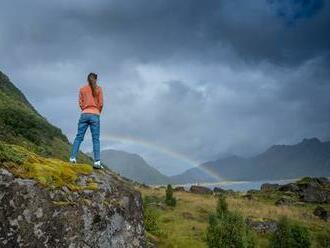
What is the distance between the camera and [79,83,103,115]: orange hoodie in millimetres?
13398

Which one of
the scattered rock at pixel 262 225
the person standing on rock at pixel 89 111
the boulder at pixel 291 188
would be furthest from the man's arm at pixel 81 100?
the boulder at pixel 291 188

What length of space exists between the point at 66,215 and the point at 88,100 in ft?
13.0

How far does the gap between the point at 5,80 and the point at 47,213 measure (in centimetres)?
12014

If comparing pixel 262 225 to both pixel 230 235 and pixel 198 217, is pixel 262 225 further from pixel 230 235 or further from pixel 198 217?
pixel 230 235

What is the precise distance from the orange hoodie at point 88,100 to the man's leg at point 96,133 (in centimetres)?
20

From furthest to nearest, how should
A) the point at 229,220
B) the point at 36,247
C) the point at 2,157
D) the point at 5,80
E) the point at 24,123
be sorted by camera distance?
the point at 5,80, the point at 24,123, the point at 229,220, the point at 2,157, the point at 36,247

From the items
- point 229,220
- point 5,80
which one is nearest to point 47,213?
point 229,220

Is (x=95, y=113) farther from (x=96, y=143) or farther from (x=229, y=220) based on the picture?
(x=229, y=220)

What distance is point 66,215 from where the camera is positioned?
10445 millimetres

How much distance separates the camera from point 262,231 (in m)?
42.8

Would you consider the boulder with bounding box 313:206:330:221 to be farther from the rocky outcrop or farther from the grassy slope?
the rocky outcrop

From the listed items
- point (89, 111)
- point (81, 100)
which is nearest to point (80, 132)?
point (89, 111)

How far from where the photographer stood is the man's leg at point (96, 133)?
44.2 ft

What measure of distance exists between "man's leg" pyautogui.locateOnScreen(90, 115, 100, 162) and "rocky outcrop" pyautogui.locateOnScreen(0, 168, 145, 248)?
1482mm
